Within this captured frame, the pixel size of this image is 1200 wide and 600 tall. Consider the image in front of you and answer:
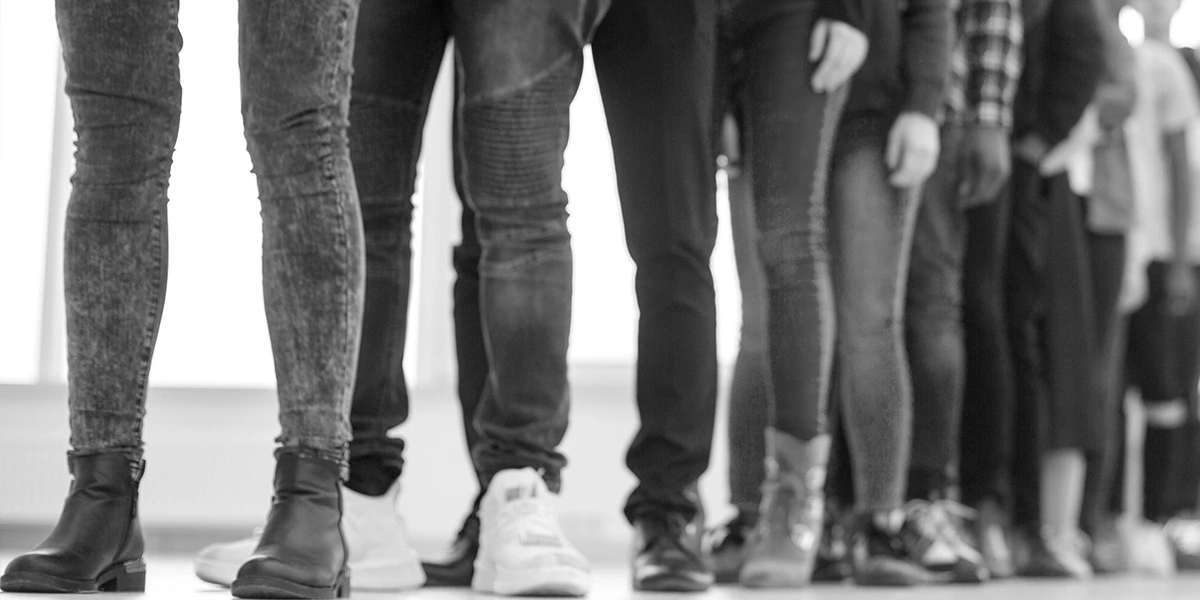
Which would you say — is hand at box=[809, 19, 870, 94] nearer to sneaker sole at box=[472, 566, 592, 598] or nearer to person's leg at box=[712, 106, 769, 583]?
person's leg at box=[712, 106, 769, 583]

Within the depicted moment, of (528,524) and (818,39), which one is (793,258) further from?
(528,524)

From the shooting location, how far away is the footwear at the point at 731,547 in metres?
1.81

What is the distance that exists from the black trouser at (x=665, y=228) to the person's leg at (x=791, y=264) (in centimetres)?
20

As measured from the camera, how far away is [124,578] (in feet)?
3.90

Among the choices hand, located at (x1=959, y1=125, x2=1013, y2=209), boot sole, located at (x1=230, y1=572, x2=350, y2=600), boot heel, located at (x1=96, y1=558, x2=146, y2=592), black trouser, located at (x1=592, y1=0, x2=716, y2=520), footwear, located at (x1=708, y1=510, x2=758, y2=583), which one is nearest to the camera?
boot sole, located at (x1=230, y1=572, x2=350, y2=600)

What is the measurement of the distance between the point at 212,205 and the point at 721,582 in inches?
76.9

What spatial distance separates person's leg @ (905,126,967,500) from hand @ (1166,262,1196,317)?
3.12ft

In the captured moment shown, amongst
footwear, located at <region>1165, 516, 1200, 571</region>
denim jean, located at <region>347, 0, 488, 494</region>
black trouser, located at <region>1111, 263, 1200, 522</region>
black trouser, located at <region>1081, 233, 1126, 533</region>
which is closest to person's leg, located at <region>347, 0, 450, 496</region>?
denim jean, located at <region>347, 0, 488, 494</region>

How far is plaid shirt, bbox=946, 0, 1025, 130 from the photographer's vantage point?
7.30 ft

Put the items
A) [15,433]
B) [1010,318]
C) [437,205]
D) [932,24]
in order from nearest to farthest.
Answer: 1. [932,24]
2. [1010,318]
3. [15,433]
4. [437,205]

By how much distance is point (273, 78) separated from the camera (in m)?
1.13

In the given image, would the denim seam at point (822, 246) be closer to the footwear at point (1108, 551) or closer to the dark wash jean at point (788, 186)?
the dark wash jean at point (788, 186)

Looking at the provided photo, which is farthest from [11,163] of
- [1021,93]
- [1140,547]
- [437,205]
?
[1140,547]

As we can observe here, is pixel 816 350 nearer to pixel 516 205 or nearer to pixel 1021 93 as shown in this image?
pixel 516 205
